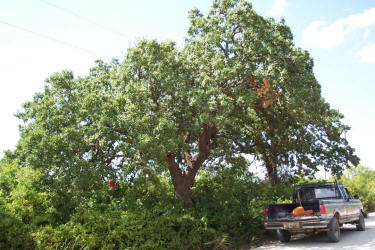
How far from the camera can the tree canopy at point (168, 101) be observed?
10.0 metres

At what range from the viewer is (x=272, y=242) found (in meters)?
12.5

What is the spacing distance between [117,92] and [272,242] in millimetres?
8148

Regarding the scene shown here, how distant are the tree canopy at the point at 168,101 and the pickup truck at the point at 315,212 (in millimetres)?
3020

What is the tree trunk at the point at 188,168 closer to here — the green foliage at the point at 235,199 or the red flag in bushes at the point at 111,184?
the green foliage at the point at 235,199

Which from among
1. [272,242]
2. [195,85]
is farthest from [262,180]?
[195,85]

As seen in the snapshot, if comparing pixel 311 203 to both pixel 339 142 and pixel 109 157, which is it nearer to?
pixel 339 142

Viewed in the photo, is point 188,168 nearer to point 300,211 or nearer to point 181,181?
point 181,181

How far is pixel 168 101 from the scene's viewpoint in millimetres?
11875

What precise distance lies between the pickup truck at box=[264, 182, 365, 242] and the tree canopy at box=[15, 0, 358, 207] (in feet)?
9.91

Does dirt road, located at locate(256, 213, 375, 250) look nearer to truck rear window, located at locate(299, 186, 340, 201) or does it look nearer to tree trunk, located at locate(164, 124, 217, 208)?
truck rear window, located at locate(299, 186, 340, 201)

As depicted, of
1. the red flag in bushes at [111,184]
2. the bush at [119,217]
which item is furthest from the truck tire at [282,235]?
the red flag in bushes at [111,184]

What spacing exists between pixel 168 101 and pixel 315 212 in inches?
260

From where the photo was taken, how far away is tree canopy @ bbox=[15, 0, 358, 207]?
1004 centimetres

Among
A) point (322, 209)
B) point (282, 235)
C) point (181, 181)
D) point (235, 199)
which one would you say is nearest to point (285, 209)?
point (282, 235)
